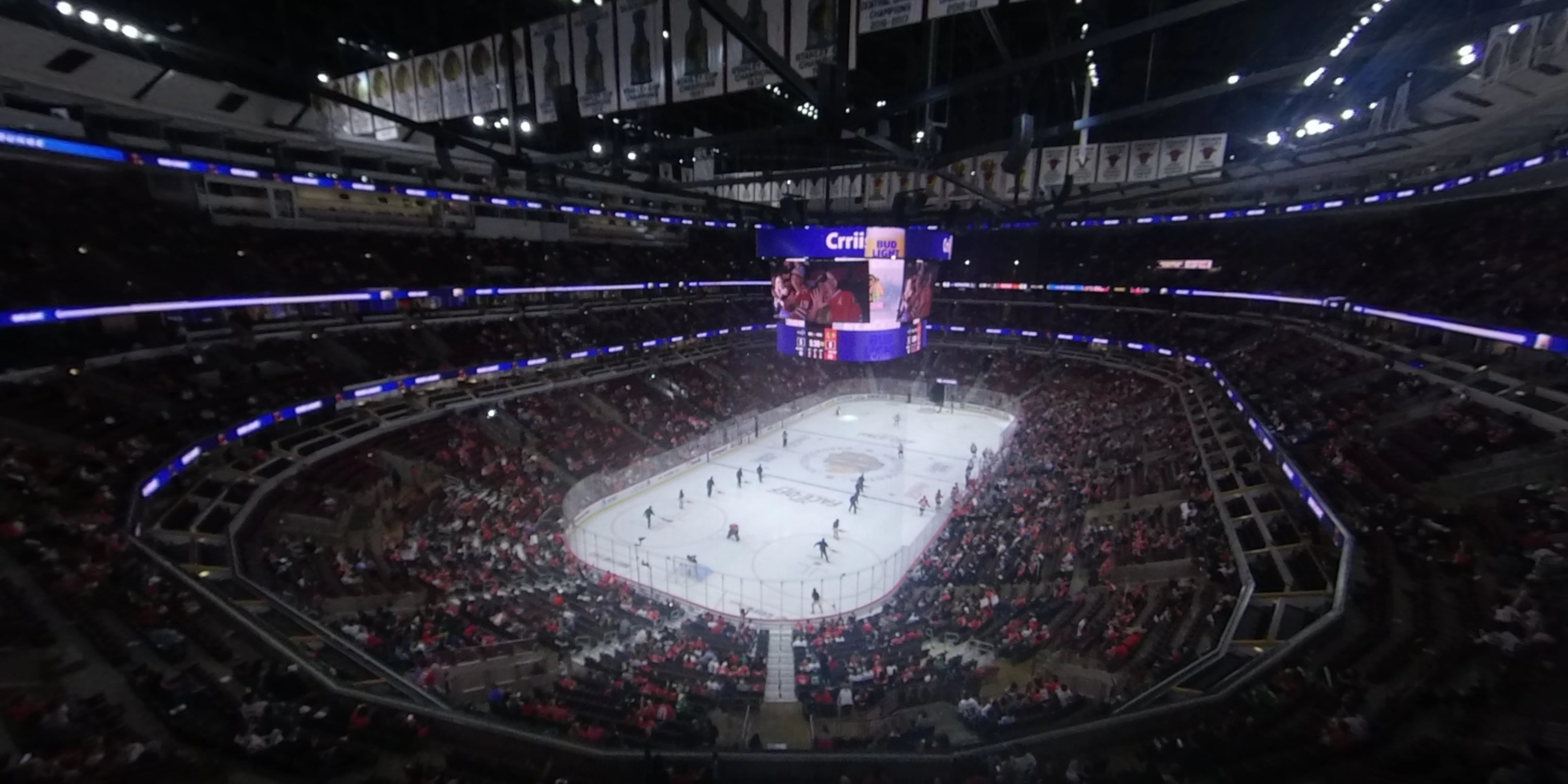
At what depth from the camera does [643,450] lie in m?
23.8

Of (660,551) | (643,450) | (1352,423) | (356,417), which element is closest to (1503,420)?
(1352,423)

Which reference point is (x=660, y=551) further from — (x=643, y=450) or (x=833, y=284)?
(x=833, y=284)

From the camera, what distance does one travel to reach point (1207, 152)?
17.8m

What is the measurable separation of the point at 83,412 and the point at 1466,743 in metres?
22.3

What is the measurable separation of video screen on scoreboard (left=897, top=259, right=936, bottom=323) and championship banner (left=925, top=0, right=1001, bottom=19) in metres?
13.4

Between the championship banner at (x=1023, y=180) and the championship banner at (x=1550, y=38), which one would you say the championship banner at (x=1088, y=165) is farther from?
the championship banner at (x=1550, y=38)

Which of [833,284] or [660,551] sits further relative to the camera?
[833,284]

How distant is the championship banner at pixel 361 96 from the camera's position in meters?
11.9

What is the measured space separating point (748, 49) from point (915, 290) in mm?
13921

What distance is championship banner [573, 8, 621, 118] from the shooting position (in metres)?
8.80

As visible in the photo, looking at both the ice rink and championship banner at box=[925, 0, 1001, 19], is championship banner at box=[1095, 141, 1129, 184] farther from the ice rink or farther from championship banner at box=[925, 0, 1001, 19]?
championship banner at box=[925, 0, 1001, 19]

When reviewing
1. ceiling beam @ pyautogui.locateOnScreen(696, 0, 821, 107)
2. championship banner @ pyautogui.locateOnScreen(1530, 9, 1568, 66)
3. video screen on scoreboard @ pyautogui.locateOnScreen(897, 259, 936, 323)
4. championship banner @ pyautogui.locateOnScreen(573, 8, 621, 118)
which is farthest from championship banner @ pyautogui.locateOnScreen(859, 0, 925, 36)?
video screen on scoreboard @ pyautogui.locateOnScreen(897, 259, 936, 323)

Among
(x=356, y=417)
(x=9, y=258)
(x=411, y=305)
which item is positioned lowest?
(x=356, y=417)

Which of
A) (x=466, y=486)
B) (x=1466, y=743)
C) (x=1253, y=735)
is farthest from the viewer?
(x=466, y=486)
